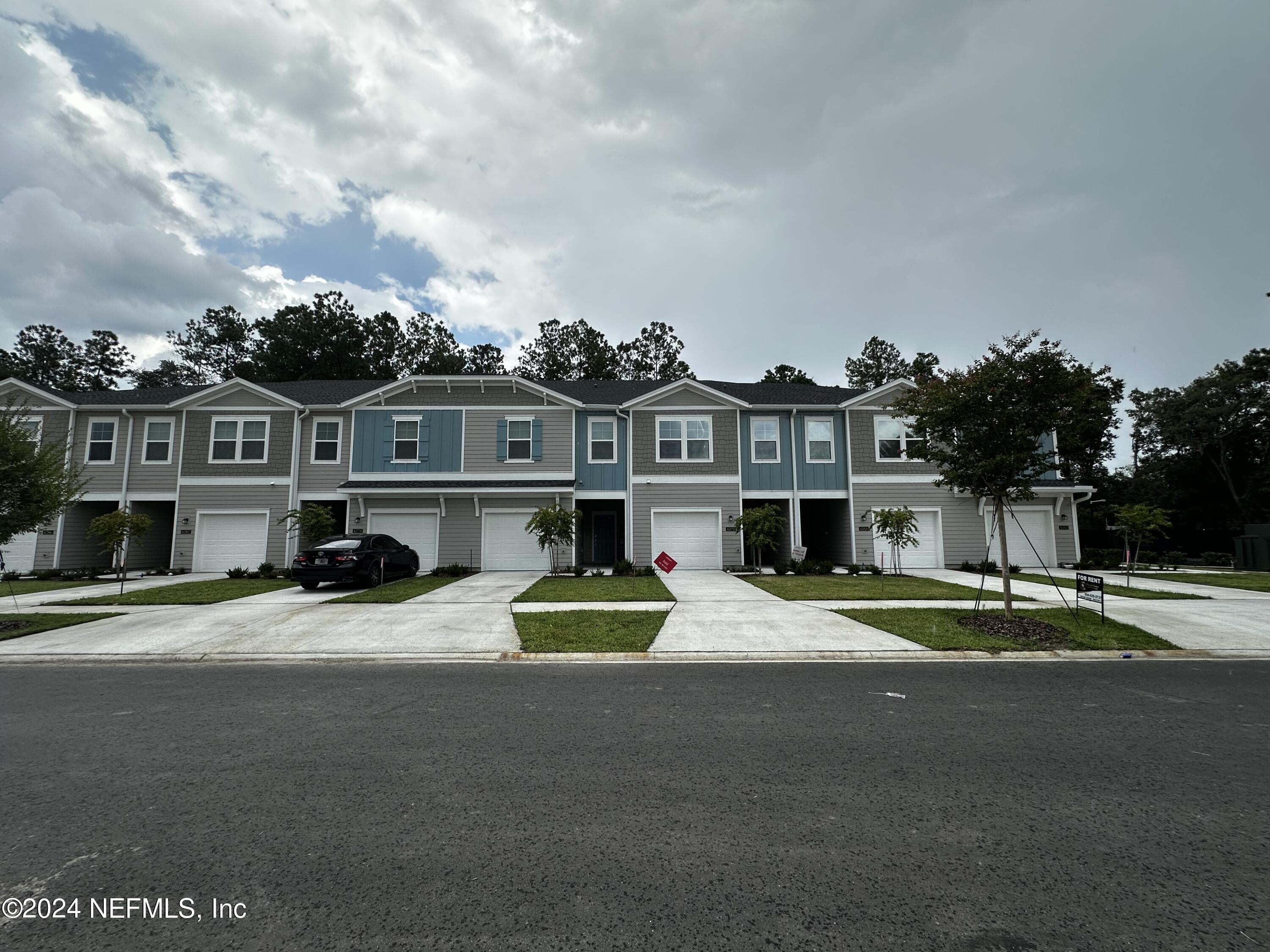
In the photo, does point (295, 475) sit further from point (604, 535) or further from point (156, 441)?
point (604, 535)

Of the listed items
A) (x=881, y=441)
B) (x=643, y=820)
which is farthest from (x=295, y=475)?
(x=643, y=820)

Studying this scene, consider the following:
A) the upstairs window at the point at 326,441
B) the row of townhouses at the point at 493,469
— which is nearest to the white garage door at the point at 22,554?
the row of townhouses at the point at 493,469

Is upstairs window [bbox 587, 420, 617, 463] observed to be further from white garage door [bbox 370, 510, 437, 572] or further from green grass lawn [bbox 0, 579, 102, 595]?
green grass lawn [bbox 0, 579, 102, 595]

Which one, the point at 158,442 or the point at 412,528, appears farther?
the point at 158,442

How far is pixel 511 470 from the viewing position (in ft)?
70.8

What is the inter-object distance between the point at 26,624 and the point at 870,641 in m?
14.5

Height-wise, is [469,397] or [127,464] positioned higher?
[469,397]

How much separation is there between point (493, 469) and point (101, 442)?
14474mm

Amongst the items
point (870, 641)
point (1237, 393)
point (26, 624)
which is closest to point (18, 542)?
point (26, 624)

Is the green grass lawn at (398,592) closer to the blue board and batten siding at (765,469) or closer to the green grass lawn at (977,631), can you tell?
the green grass lawn at (977,631)

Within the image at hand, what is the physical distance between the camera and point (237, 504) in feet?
70.0

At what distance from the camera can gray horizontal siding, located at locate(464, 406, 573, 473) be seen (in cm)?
2161

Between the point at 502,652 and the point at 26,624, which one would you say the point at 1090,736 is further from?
the point at 26,624

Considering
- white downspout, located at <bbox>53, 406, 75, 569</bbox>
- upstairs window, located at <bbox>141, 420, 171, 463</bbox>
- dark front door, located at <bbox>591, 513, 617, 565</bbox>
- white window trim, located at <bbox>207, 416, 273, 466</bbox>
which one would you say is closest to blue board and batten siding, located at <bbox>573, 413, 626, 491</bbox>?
dark front door, located at <bbox>591, 513, 617, 565</bbox>
